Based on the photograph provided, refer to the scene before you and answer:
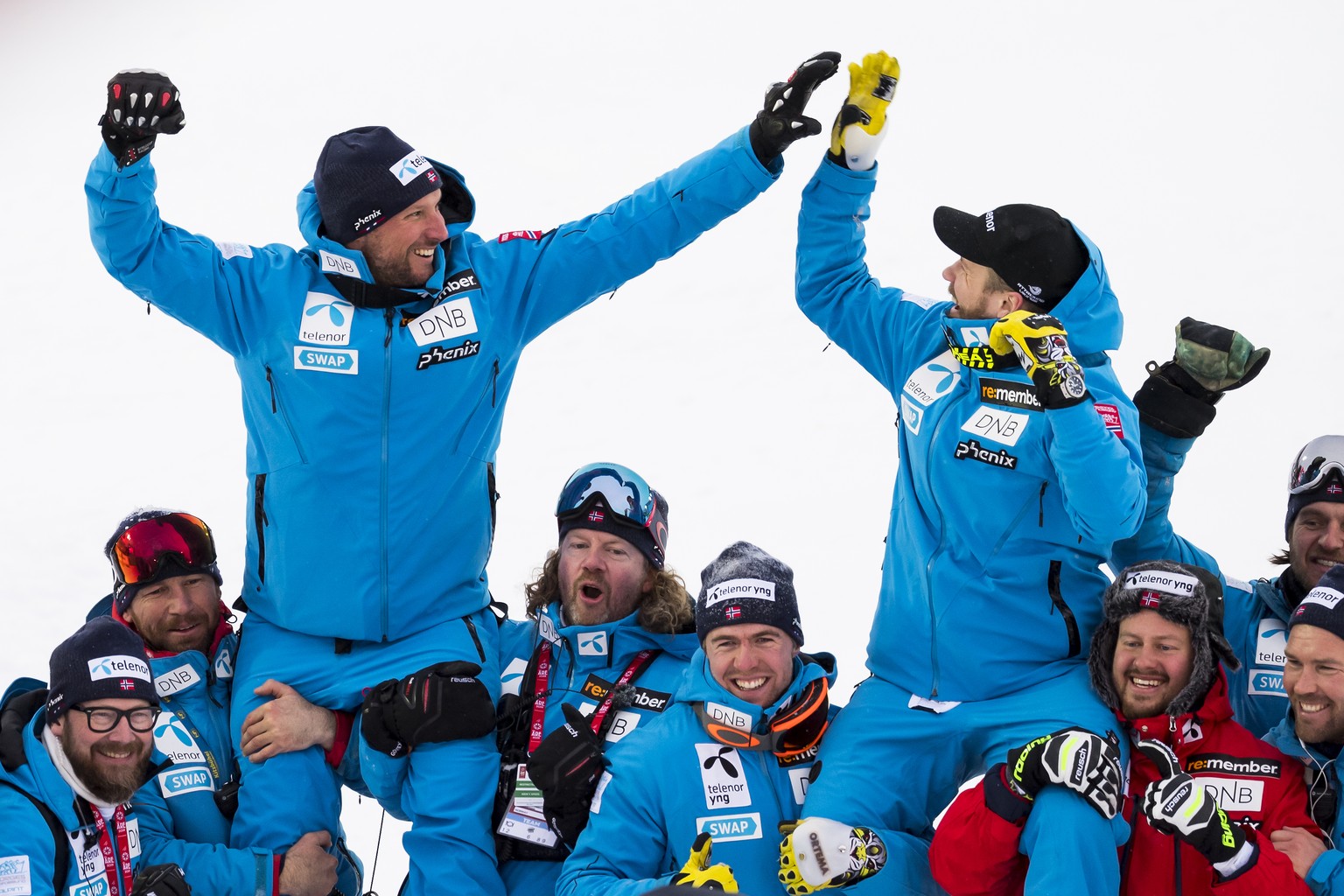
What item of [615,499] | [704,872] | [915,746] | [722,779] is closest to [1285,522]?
[915,746]

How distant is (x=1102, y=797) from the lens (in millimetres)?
3914

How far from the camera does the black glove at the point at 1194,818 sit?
3.78m

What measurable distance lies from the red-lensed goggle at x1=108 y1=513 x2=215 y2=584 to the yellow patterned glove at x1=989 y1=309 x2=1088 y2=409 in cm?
254

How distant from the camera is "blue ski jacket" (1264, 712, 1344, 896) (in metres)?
3.89

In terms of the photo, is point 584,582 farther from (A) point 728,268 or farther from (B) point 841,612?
(A) point 728,268

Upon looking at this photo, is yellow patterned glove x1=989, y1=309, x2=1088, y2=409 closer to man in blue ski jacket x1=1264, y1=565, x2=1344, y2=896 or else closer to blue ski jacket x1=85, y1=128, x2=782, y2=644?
man in blue ski jacket x1=1264, y1=565, x2=1344, y2=896

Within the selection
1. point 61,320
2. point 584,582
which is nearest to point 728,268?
point 61,320

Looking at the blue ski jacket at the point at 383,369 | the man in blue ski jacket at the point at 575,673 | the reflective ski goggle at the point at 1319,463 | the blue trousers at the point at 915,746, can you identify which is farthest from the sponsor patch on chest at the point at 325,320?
the reflective ski goggle at the point at 1319,463

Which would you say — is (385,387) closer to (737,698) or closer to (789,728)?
(737,698)

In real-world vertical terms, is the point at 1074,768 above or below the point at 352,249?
below

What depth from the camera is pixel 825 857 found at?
13.3 ft

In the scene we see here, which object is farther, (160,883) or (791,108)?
(791,108)

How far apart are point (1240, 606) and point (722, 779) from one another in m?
1.65

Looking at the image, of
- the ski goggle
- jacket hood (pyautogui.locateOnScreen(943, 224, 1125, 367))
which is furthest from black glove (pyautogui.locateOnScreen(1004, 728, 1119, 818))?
the ski goggle
